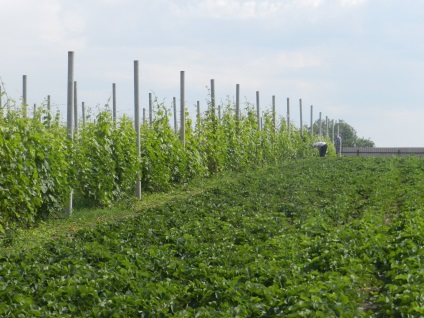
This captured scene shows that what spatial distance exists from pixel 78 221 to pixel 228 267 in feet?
22.3

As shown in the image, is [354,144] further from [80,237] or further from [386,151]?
[80,237]

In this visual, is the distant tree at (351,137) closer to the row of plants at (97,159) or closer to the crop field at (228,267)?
the row of plants at (97,159)

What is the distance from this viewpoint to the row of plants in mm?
13648

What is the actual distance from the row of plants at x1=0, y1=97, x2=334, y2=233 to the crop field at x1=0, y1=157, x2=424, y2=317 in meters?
1.81

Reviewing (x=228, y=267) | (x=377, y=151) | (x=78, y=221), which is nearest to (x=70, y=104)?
(x=78, y=221)

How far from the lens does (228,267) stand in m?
9.43

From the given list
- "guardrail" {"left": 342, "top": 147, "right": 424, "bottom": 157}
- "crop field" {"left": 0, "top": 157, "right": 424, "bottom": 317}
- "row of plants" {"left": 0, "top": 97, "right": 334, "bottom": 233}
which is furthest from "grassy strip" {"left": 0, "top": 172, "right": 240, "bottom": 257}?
"guardrail" {"left": 342, "top": 147, "right": 424, "bottom": 157}

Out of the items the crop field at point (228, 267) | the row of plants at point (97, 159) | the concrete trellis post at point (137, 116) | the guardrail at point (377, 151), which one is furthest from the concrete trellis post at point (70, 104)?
the guardrail at point (377, 151)

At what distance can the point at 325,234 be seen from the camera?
12.1 metres

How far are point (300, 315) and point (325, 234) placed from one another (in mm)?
5055

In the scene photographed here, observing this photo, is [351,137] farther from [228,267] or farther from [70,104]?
[228,267]

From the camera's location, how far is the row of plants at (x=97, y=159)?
13648mm

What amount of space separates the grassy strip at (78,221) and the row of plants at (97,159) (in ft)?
0.88

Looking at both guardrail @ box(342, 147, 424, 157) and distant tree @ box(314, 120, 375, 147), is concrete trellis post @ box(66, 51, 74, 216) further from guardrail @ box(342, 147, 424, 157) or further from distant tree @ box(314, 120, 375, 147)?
distant tree @ box(314, 120, 375, 147)
